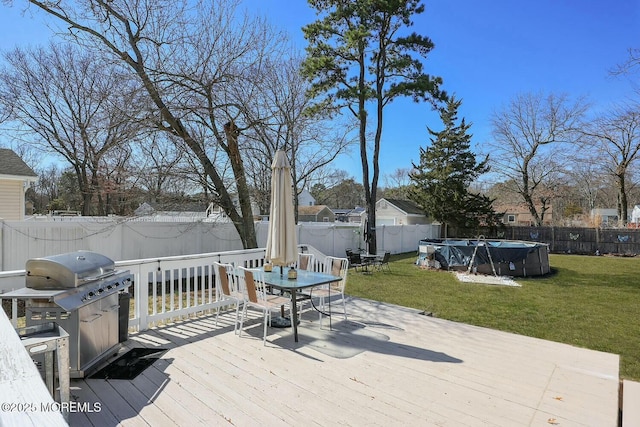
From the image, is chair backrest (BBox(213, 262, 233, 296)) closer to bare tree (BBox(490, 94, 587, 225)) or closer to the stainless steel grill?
the stainless steel grill

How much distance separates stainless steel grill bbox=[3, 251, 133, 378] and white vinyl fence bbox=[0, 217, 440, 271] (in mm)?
6432

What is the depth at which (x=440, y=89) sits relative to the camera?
14086 millimetres

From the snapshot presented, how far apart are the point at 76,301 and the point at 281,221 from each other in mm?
2455

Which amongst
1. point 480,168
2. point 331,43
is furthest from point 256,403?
point 480,168

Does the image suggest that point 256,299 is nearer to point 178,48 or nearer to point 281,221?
point 281,221

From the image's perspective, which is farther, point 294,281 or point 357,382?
point 294,281

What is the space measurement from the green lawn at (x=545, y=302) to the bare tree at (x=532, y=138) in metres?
13.6

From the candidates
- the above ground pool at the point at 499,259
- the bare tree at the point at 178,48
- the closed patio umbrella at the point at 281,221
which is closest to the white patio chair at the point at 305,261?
the closed patio umbrella at the point at 281,221

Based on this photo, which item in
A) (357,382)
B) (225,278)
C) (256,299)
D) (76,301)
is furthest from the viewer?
(225,278)

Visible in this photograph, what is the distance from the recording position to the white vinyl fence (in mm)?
8469

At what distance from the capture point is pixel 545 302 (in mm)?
7512

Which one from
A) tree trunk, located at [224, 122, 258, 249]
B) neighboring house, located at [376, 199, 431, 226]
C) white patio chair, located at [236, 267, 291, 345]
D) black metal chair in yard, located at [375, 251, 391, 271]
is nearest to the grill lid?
white patio chair, located at [236, 267, 291, 345]

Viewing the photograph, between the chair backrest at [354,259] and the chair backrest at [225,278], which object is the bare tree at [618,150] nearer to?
the chair backrest at [354,259]

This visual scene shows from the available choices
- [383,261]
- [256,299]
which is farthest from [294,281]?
[383,261]
